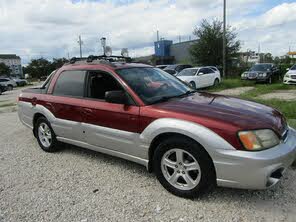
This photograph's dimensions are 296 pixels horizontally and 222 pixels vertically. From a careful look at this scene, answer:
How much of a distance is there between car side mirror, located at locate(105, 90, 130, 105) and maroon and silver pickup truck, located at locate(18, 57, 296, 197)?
13 mm

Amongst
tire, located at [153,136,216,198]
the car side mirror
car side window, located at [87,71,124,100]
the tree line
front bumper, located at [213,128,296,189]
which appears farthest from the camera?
the tree line

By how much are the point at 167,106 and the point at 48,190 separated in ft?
6.22

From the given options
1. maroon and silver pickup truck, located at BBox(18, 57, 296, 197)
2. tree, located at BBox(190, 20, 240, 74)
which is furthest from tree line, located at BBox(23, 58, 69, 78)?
maroon and silver pickup truck, located at BBox(18, 57, 296, 197)

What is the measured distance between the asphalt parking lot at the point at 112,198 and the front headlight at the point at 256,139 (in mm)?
688

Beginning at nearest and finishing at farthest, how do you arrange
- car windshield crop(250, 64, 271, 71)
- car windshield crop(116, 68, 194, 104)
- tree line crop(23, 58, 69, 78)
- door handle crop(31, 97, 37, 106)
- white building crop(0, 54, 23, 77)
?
1. car windshield crop(116, 68, 194, 104)
2. door handle crop(31, 97, 37, 106)
3. car windshield crop(250, 64, 271, 71)
4. tree line crop(23, 58, 69, 78)
5. white building crop(0, 54, 23, 77)

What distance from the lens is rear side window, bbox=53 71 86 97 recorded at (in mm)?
4508

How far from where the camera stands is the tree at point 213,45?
2688 centimetres

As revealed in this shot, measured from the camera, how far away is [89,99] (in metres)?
4.27

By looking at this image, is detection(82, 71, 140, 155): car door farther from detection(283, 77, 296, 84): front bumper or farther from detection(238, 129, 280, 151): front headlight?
detection(283, 77, 296, 84): front bumper

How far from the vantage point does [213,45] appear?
26.9 metres

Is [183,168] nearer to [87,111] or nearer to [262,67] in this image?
[87,111]

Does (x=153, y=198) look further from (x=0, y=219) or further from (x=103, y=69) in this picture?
(x=103, y=69)

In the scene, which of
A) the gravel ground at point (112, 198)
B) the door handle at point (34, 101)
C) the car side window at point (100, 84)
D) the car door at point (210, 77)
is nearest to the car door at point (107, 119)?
the car side window at point (100, 84)

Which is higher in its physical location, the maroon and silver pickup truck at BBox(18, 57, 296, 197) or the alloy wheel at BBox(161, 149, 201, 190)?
the maroon and silver pickup truck at BBox(18, 57, 296, 197)
